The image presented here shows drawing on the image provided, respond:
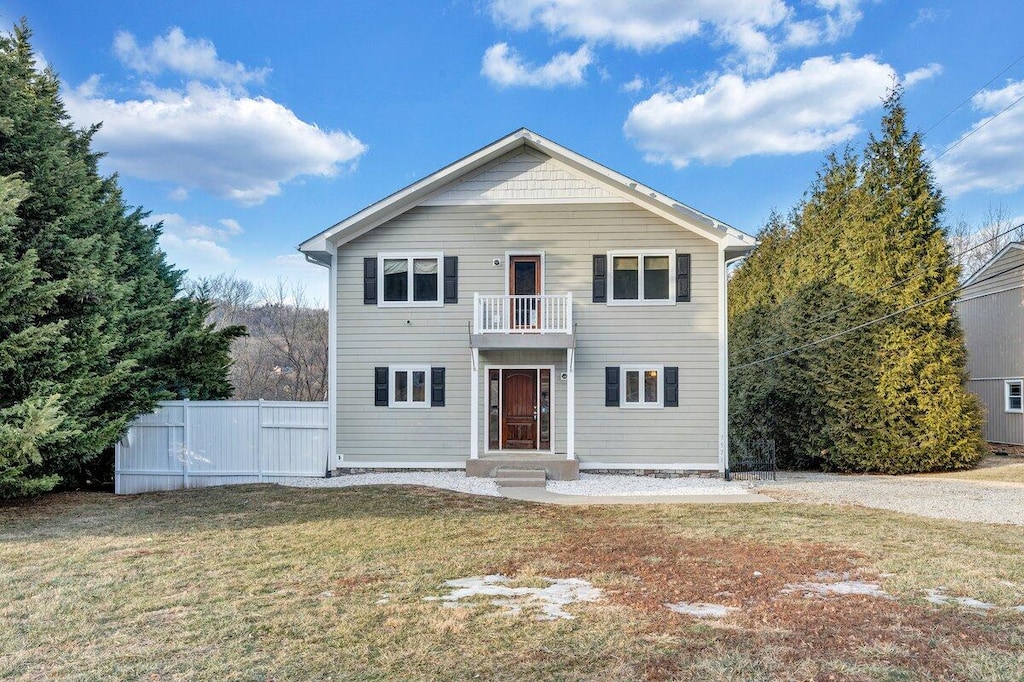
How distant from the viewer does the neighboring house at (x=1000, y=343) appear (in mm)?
18938

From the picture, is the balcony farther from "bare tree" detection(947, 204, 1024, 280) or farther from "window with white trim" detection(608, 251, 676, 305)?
"bare tree" detection(947, 204, 1024, 280)

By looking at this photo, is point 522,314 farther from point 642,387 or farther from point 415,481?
point 415,481

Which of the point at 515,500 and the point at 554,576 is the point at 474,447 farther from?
the point at 554,576

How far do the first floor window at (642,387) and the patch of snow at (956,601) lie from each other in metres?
8.04

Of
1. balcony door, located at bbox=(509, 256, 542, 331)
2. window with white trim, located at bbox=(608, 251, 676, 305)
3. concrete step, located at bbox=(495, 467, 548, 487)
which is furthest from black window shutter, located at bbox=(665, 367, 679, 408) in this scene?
balcony door, located at bbox=(509, 256, 542, 331)

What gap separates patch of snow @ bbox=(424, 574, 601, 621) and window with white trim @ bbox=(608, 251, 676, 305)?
8.57m

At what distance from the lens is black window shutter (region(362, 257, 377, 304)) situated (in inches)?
533

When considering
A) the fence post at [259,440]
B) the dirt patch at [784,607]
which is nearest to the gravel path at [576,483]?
the fence post at [259,440]

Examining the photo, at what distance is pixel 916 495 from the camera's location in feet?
36.0

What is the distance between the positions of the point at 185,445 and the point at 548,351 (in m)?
8.10

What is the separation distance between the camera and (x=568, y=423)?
1316cm

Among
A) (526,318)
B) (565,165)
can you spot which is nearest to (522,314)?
(526,318)

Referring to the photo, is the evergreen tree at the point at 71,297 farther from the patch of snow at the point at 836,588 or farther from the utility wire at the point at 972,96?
the utility wire at the point at 972,96

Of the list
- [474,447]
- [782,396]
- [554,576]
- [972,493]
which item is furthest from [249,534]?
[782,396]
